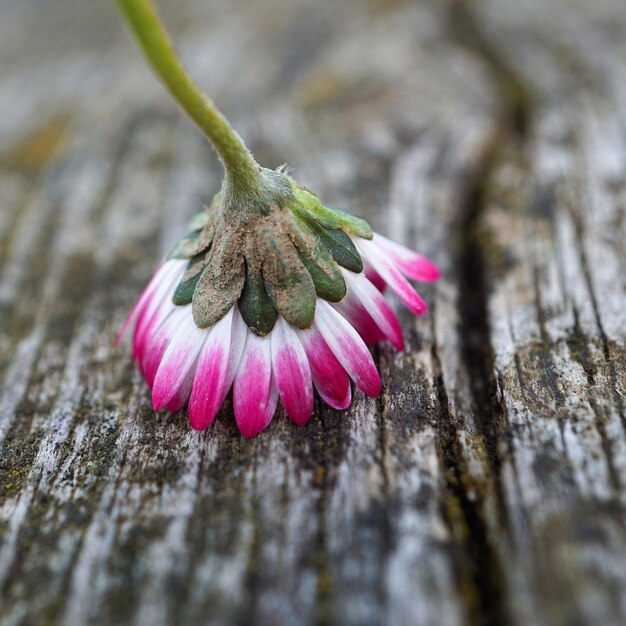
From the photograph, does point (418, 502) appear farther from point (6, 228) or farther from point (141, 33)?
point (6, 228)

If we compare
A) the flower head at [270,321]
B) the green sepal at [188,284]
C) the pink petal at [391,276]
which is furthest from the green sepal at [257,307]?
the pink petal at [391,276]

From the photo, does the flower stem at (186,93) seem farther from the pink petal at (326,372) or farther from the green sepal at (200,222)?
the pink petal at (326,372)

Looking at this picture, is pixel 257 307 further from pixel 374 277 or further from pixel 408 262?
pixel 408 262

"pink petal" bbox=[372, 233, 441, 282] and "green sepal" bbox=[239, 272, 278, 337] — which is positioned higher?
"pink petal" bbox=[372, 233, 441, 282]

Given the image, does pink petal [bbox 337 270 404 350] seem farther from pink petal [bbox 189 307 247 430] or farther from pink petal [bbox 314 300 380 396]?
pink petal [bbox 189 307 247 430]

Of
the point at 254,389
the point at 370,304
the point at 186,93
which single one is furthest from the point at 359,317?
the point at 186,93

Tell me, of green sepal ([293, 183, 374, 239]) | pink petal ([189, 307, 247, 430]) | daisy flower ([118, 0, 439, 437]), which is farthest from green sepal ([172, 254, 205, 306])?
green sepal ([293, 183, 374, 239])

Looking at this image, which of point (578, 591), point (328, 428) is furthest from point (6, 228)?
point (578, 591)
